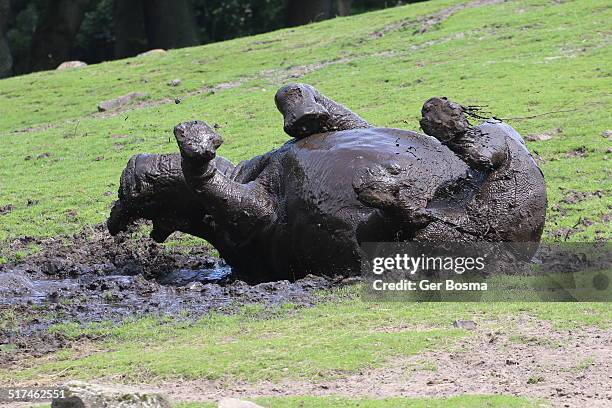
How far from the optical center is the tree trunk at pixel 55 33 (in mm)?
34531

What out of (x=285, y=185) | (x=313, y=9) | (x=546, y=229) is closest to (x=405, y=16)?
(x=313, y=9)

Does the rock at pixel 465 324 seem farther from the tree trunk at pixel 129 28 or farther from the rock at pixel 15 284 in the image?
the tree trunk at pixel 129 28

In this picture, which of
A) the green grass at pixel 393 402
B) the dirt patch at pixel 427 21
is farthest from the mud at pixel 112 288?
the dirt patch at pixel 427 21

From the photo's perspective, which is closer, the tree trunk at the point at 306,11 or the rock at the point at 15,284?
the rock at the point at 15,284

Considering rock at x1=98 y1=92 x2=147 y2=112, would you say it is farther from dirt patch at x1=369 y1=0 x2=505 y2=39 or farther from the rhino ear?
the rhino ear

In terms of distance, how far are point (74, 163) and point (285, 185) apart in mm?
8325

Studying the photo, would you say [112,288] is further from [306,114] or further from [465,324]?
[465,324]

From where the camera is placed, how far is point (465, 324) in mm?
8367

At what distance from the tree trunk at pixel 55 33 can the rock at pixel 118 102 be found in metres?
12.5

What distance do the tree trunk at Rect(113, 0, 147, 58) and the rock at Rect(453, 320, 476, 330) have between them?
94.0 ft

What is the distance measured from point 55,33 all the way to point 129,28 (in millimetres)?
2651

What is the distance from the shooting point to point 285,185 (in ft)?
33.4

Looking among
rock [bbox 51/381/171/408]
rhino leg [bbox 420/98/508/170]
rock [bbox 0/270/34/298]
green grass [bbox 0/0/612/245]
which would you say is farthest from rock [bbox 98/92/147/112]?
rock [bbox 51/381/171/408]

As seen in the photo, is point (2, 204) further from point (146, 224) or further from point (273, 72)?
point (273, 72)
